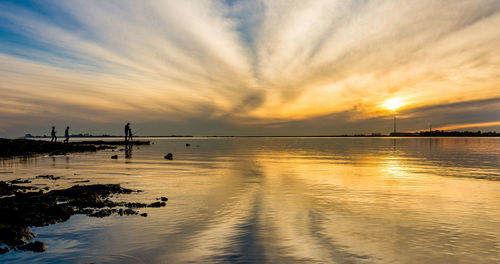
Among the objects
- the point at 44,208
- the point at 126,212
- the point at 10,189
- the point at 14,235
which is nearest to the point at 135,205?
the point at 126,212

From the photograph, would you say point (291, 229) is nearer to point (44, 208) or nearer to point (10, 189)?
point (44, 208)

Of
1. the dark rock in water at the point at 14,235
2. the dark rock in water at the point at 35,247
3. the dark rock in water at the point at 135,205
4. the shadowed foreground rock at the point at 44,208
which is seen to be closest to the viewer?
the dark rock in water at the point at 35,247

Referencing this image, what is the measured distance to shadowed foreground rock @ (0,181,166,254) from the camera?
9.35m

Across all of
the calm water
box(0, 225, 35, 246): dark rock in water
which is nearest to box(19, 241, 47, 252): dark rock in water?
the calm water

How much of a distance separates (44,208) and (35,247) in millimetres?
4375

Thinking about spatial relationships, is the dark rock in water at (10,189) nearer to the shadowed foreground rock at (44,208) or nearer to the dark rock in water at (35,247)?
the shadowed foreground rock at (44,208)

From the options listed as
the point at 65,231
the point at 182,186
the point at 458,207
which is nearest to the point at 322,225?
the point at 458,207

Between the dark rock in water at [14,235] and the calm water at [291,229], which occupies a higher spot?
the dark rock in water at [14,235]

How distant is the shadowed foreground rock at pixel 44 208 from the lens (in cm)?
935

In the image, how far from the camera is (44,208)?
12602 mm

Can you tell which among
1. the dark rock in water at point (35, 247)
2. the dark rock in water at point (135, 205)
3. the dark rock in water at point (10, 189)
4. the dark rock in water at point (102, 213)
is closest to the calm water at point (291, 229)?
the dark rock in water at point (35, 247)

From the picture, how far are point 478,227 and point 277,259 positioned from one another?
8.93m

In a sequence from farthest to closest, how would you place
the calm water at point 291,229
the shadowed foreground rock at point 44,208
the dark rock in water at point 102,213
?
the dark rock in water at point 102,213, the shadowed foreground rock at point 44,208, the calm water at point 291,229

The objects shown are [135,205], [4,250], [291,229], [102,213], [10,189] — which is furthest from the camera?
[10,189]
